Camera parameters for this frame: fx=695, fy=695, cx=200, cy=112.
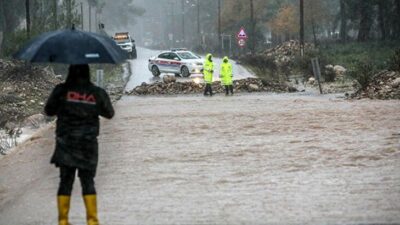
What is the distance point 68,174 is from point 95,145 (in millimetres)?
398

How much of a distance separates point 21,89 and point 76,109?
22573 mm

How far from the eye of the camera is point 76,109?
693cm

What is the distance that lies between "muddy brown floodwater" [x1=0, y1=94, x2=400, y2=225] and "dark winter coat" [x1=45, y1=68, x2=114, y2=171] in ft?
3.79

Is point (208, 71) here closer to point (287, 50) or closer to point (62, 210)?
point (62, 210)

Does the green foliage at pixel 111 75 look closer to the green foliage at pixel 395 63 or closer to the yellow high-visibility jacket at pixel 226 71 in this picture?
the yellow high-visibility jacket at pixel 226 71

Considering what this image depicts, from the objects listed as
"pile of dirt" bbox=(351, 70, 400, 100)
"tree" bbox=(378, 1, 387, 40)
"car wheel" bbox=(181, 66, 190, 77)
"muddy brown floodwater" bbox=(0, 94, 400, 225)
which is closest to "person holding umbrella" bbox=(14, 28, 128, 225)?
"muddy brown floodwater" bbox=(0, 94, 400, 225)

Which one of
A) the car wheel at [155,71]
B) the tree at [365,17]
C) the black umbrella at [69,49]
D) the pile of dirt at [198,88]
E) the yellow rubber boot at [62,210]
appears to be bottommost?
the yellow rubber boot at [62,210]

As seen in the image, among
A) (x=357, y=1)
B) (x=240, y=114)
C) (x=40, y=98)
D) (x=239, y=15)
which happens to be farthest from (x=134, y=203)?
(x=239, y=15)

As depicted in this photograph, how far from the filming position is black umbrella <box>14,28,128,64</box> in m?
6.78

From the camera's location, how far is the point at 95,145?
23.3 feet

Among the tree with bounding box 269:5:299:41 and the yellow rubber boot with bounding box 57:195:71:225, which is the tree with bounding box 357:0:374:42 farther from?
the yellow rubber boot with bounding box 57:195:71:225

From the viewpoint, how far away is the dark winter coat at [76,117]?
693 centimetres

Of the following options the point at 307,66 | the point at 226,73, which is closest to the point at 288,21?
the point at 307,66

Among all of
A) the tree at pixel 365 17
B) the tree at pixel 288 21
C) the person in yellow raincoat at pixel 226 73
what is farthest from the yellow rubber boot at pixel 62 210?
the tree at pixel 288 21
